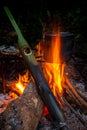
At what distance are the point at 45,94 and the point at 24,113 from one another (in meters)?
0.43

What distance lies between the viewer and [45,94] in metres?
3.63

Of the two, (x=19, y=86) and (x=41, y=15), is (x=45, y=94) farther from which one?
(x=41, y=15)

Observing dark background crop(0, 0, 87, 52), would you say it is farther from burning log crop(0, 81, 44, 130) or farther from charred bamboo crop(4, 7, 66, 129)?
burning log crop(0, 81, 44, 130)

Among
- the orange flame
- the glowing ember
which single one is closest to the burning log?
the orange flame

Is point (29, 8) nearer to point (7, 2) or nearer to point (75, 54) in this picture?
point (7, 2)

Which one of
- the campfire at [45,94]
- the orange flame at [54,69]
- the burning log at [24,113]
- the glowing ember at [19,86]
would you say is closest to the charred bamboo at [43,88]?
the campfire at [45,94]

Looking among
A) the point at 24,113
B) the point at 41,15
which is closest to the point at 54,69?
the point at 24,113

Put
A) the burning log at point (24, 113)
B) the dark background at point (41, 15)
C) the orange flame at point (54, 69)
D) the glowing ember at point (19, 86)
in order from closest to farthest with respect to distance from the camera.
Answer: the burning log at point (24, 113) < the orange flame at point (54, 69) < the glowing ember at point (19, 86) < the dark background at point (41, 15)

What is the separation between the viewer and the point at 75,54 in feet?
19.0

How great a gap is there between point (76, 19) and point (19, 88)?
2.48 meters

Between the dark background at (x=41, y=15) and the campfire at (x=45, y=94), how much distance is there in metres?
1.63

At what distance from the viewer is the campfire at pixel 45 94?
133 inches

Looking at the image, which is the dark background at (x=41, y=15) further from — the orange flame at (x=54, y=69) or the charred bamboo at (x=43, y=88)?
the charred bamboo at (x=43, y=88)

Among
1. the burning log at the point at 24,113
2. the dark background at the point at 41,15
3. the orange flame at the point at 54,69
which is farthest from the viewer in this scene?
the dark background at the point at 41,15
